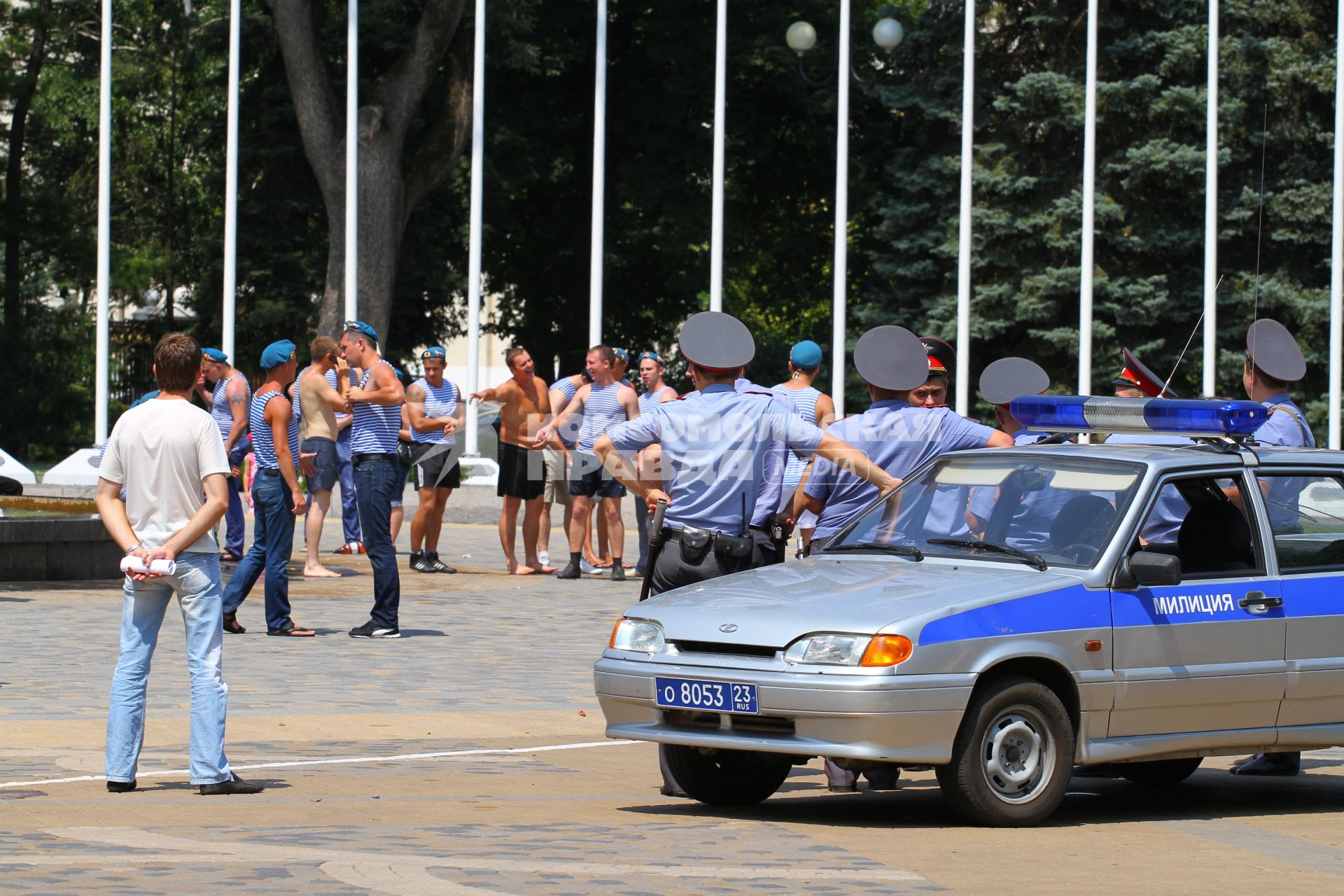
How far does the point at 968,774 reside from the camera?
7520mm

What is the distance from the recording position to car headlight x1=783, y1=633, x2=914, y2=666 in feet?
24.2

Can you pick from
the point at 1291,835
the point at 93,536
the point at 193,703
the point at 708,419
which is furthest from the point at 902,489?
the point at 93,536

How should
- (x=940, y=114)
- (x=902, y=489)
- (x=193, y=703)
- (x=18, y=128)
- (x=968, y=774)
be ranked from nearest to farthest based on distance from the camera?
1. (x=968, y=774)
2. (x=193, y=703)
3. (x=902, y=489)
4. (x=940, y=114)
5. (x=18, y=128)

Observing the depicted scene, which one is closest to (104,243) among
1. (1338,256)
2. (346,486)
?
(346,486)

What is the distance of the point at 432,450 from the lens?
18.0 meters

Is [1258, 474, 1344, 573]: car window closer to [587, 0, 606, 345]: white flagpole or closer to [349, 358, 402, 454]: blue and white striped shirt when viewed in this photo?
[349, 358, 402, 454]: blue and white striped shirt

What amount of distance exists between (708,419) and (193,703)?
2.42 metres

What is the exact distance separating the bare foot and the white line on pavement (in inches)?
319

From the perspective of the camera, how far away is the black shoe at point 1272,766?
381 inches

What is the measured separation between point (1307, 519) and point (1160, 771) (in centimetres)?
133

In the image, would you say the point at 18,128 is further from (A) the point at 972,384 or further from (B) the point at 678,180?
(A) the point at 972,384

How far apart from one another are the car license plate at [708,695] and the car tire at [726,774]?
0.48 meters

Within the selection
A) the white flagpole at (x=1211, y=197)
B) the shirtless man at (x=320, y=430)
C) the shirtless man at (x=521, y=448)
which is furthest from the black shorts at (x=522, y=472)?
the white flagpole at (x=1211, y=197)

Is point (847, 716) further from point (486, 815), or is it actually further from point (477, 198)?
point (477, 198)
